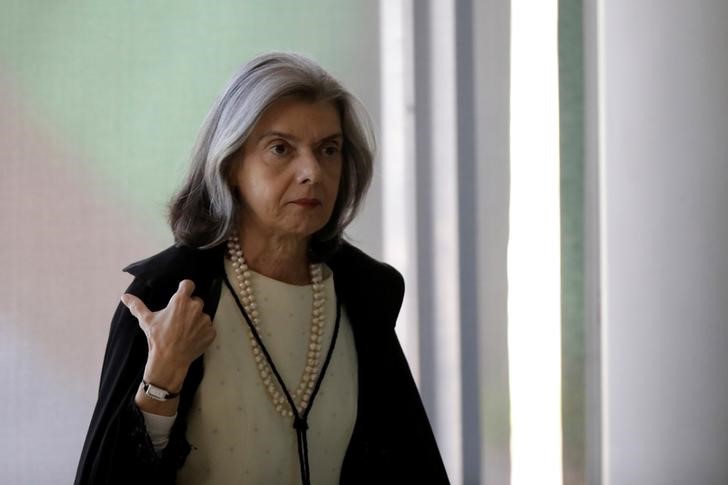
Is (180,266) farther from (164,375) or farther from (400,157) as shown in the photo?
A: (400,157)

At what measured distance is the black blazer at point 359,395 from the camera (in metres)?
1.03

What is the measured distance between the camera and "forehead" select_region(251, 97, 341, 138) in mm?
1120

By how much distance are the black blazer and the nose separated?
0.16 m

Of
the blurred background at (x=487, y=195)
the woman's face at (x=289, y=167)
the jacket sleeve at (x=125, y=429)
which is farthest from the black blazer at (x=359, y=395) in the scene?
the blurred background at (x=487, y=195)

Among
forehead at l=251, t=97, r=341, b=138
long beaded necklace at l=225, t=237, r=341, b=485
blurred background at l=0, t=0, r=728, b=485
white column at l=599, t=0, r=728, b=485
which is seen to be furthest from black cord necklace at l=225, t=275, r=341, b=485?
white column at l=599, t=0, r=728, b=485

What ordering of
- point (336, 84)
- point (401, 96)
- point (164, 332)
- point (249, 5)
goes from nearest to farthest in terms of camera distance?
1. point (164, 332)
2. point (336, 84)
3. point (249, 5)
4. point (401, 96)

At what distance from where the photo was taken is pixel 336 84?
1.17 m

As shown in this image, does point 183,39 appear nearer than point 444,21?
Yes

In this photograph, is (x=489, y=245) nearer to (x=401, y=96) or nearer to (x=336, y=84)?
(x=401, y=96)

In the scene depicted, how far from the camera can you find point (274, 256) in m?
1.20

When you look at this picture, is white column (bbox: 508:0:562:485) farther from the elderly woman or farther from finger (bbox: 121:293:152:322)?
finger (bbox: 121:293:152:322)

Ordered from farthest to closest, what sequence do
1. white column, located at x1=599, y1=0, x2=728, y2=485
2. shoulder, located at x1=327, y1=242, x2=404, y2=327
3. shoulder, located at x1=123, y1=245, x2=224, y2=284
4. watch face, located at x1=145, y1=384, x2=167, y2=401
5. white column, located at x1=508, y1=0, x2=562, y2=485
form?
white column, located at x1=508, y1=0, x2=562, y2=485 → white column, located at x1=599, y1=0, x2=728, y2=485 → shoulder, located at x1=327, y1=242, x2=404, y2=327 → shoulder, located at x1=123, y1=245, x2=224, y2=284 → watch face, located at x1=145, y1=384, x2=167, y2=401

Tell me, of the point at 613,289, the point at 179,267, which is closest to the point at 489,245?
the point at 613,289

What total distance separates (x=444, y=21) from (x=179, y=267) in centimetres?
90
